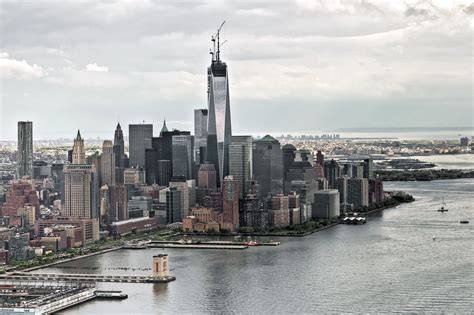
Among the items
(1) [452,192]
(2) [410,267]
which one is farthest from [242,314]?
(1) [452,192]

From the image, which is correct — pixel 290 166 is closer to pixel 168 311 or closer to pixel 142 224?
pixel 142 224

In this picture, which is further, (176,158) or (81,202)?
(176,158)

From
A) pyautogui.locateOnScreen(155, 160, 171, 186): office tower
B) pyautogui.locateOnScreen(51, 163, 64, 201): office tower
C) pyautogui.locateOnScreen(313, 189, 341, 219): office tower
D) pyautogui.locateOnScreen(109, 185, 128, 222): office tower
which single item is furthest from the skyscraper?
pyautogui.locateOnScreen(313, 189, 341, 219): office tower

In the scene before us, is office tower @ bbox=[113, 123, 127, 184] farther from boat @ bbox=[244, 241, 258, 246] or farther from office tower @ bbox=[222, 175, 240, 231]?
boat @ bbox=[244, 241, 258, 246]

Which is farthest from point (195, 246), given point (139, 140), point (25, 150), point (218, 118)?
point (139, 140)

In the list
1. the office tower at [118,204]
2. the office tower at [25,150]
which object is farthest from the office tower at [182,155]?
the office tower at [118,204]

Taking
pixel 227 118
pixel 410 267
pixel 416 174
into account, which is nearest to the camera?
pixel 410 267

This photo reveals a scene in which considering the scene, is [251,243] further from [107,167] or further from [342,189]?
[107,167]
